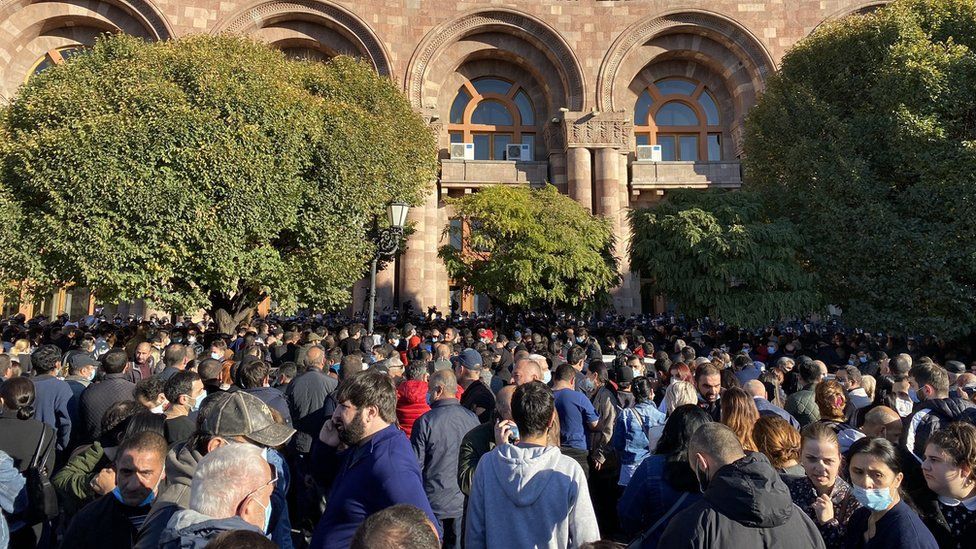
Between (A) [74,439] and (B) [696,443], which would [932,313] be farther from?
(A) [74,439]

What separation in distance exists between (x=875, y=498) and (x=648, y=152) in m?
26.3

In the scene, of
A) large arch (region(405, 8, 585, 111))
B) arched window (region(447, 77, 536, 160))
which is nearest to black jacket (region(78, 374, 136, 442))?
large arch (region(405, 8, 585, 111))

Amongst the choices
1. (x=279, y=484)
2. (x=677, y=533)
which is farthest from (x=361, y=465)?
(x=677, y=533)

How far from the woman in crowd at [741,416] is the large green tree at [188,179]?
1345 centimetres

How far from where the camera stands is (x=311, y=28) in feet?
87.5

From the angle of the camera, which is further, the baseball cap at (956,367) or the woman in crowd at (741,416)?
the baseball cap at (956,367)

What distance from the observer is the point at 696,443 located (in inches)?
129

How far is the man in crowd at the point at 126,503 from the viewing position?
10.8 feet

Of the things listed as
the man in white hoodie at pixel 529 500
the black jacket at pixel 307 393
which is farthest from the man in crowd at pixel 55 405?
the man in white hoodie at pixel 529 500

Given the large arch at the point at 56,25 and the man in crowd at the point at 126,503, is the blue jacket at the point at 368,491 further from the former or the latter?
the large arch at the point at 56,25

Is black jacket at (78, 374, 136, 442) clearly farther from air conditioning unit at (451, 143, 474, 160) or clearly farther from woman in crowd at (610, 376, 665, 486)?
air conditioning unit at (451, 143, 474, 160)

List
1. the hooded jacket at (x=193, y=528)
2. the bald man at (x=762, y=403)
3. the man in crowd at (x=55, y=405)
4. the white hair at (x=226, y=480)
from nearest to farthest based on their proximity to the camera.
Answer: the hooded jacket at (x=193, y=528), the white hair at (x=226, y=480), the bald man at (x=762, y=403), the man in crowd at (x=55, y=405)

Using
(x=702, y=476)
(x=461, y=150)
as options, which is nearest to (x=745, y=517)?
(x=702, y=476)

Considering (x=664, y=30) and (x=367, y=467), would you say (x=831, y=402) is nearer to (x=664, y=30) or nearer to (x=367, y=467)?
(x=367, y=467)
